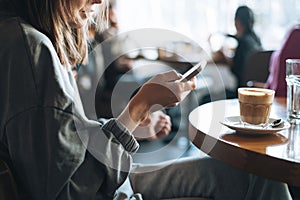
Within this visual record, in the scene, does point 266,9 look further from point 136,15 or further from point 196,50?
point 136,15

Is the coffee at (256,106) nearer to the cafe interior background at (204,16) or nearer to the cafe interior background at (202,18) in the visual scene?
the cafe interior background at (202,18)

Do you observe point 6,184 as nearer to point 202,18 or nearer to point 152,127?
point 152,127

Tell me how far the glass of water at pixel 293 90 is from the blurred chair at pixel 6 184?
2.66 feet

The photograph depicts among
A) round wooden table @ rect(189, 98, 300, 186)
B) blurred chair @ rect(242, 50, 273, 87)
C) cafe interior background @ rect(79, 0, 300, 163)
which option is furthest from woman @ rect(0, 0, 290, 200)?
cafe interior background @ rect(79, 0, 300, 163)

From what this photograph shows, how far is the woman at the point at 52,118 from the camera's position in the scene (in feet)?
3.02

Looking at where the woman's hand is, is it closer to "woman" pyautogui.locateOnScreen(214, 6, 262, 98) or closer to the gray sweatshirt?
the gray sweatshirt

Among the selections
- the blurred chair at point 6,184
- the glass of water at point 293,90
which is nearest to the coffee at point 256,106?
the glass of water at point 293,90

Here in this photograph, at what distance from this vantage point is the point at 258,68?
2803 mm

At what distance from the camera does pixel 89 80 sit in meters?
4.11

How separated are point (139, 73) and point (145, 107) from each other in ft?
10.6

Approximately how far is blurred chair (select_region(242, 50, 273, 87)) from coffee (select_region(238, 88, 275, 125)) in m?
1.58

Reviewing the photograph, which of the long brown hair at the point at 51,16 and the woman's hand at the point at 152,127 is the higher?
the long brown hair at the point at 51,16

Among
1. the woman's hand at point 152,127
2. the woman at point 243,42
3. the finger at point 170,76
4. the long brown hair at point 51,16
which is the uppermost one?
the long brown hair at point 51,16

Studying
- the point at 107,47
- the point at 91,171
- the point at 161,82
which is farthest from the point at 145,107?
the point at 107,47
